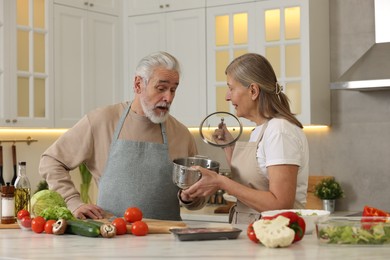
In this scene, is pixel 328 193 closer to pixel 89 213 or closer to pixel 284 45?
pixel 284 45

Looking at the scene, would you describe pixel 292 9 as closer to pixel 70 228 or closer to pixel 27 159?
pixel 27 159

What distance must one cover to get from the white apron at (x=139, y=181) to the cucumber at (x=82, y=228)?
0.69 meters

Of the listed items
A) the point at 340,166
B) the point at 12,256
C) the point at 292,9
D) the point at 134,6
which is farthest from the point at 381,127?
the point at 12,256

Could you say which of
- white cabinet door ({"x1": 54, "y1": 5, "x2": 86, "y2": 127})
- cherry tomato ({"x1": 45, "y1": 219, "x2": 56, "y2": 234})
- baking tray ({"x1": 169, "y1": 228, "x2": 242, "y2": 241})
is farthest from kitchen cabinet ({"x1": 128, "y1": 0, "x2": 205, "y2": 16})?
baking tray ({"x1": 169, "y1": 228, "x2": 242, "y2": 241})

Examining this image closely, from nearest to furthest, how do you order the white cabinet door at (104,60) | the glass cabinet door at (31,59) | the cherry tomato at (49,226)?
the cherry tomato at (49,226)
the glass cabinet door at (31,59)
the white cabinet door at (104,60)

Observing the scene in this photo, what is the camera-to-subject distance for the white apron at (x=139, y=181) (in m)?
3.46

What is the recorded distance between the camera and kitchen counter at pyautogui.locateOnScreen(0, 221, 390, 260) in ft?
7.38

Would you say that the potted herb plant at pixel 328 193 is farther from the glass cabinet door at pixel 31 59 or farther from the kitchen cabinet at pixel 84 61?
the glass cabinet door at pixel 31 59

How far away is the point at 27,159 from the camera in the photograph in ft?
18.3

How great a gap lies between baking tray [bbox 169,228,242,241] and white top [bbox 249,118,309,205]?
0.39 m

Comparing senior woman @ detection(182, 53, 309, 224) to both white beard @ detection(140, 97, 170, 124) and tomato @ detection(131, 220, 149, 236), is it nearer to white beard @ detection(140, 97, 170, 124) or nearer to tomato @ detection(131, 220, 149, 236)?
tomato @ detection(131, 220, 149, 236)

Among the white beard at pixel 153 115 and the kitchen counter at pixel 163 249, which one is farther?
the white beard at pixel 153 115

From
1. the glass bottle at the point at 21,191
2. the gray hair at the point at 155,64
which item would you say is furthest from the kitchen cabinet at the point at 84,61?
→ the glass bottle at the point at 21,191

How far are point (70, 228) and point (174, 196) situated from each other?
31.8 inches
